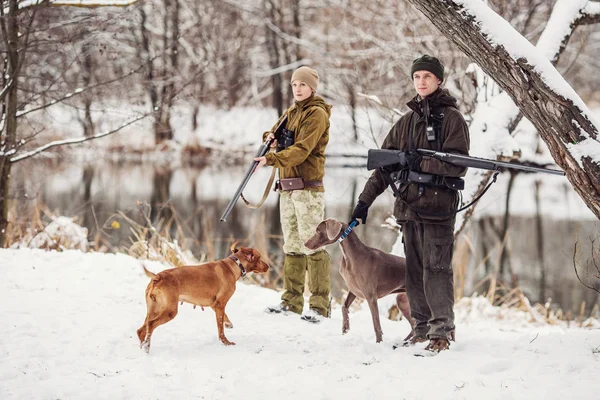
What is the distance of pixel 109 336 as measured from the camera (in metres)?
4.50

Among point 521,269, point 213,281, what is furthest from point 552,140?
point 521,269

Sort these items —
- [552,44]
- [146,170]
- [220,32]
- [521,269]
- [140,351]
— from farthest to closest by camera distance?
[220,32] → [146,170] → [521,269] → [552,44] → [140,351]

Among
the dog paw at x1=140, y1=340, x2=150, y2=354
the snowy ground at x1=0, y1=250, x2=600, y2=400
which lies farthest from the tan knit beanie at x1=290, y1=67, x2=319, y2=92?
the dog paw at x1=140, y1=340, x2=150, y2=354

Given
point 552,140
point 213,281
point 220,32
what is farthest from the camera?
point 220,32

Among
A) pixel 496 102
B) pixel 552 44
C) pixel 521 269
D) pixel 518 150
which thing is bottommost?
pixel 521 269

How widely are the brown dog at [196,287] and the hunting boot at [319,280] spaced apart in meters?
0.67

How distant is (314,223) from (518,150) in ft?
8.59

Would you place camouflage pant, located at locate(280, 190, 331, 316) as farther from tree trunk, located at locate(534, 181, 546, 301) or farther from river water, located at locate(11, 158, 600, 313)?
tree trunk, located at locate(534, 181, 546, 301)

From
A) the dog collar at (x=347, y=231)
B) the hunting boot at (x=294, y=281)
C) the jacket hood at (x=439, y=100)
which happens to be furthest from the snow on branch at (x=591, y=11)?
the hunting boot at (x=294, y=281)

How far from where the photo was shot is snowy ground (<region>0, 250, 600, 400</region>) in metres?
3.60

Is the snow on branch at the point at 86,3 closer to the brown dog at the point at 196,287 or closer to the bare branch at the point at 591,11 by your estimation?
the brown dog at the point at 196,287

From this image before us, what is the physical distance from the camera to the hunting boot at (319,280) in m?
5.40

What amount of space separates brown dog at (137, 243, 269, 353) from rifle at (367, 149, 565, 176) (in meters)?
1.18

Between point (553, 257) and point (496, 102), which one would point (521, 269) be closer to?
point (553, 257)
